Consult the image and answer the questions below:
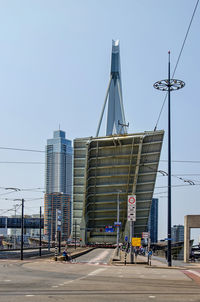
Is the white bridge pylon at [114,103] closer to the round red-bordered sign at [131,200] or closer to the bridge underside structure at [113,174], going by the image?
the bridge underside structure at [113,174]

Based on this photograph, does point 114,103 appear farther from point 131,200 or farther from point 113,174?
point 131,200

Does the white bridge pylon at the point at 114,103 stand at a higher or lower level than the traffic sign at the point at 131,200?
higher

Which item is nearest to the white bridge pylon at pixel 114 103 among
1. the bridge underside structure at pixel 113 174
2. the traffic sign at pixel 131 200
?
the bridge underside structure at pixel 113 174

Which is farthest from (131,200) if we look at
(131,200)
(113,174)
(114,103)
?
(114,103)

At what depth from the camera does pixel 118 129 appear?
112812 mm

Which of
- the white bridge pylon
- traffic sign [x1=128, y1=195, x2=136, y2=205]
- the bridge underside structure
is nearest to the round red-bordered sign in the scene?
traffic sign [x1=128, y1=195, x2=136, y2=205]

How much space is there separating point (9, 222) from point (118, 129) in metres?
62.7

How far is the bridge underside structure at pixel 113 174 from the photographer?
271ft

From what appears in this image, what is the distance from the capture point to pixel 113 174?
290 ft

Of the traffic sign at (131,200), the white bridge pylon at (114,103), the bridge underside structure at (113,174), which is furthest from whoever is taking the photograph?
the white bridge pylon at (114,103)

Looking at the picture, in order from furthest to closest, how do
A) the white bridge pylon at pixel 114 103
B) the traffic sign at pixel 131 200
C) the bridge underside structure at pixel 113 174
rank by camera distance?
the white bridge pylon at pixel 114 103 → the bridge underside structure at pixel 113 174 → the traffic sign at pixel 131 200

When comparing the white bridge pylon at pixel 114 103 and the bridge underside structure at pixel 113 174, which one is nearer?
the bridge underside structure at pixel 113 174

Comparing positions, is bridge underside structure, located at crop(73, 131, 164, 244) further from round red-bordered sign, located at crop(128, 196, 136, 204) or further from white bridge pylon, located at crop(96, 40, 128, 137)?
round red-bordered sign, located at crop(128, 196, 136, 204)

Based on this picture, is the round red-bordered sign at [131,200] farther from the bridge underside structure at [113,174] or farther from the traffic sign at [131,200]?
the bridge underside structure at [113,174]
